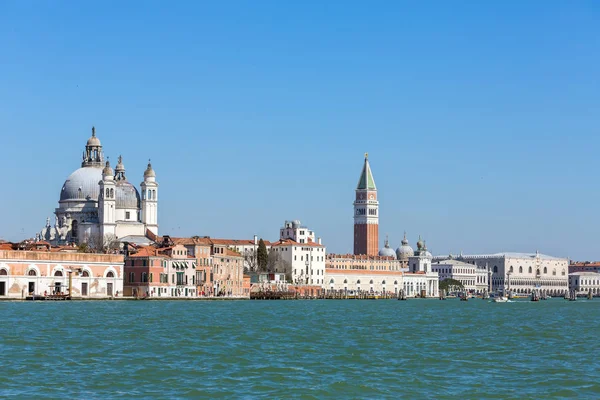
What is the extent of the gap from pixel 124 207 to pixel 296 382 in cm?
7918

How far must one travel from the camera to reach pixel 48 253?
251 feet

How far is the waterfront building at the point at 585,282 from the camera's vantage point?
178 metres

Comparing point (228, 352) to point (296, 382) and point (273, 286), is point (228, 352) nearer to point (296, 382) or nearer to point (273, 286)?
point (296, 382)

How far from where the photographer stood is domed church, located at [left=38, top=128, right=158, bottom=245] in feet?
328

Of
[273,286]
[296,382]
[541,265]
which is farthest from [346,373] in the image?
[541,265]

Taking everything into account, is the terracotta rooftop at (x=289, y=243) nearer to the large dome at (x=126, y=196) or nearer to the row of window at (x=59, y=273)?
the large dome at (x=126, y=196)

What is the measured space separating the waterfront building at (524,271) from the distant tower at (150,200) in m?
73.7

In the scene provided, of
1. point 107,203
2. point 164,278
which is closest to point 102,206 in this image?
point 107,203

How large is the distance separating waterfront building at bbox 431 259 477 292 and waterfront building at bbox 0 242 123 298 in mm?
85241

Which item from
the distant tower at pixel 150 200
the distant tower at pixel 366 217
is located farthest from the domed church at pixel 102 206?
the distant tower at pixel 366 217

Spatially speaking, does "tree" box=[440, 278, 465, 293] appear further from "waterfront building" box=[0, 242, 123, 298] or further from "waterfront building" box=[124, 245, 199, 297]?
"waterfront building" box=[0, 242, 123, 298]

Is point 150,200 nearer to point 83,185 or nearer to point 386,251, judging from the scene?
point 83,185

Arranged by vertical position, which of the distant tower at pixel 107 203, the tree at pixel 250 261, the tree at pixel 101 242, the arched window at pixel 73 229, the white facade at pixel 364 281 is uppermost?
the distant tower at pixel 107 203

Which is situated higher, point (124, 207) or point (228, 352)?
point (124, 207)
